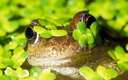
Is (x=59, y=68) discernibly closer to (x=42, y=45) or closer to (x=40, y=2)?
(x=42, y=45)

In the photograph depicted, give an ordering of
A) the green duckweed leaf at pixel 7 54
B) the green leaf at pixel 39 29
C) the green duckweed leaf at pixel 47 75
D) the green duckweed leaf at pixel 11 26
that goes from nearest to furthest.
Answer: the green duckweed leaf at pixel 47 75, the green leaf at pixel 39 29, the green duckweed leaf at pixel 7 54, the green duckweed leaf at pixel 11 26

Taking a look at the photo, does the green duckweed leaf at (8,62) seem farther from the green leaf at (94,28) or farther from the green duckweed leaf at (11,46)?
the green leaf at (94,28)

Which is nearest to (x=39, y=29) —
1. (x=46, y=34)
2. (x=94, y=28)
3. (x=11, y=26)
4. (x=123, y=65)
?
(x=46, y=34)

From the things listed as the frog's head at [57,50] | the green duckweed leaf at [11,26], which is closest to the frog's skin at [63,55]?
the frog's head at [57,50]

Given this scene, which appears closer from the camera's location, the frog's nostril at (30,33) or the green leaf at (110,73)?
the green leaf at (110,73)

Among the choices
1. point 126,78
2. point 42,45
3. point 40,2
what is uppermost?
point 40,2

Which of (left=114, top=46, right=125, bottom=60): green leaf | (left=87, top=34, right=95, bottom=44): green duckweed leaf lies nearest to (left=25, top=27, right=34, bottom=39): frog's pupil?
(left=87, top=34, right=95, bottom=44): green duckweed leaf

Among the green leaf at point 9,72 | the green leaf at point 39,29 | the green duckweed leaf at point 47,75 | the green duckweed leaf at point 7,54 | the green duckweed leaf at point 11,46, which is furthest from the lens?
the green duckweed leaf at point 11,46

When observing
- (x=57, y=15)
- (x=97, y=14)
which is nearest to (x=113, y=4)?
(x=97, y=14)

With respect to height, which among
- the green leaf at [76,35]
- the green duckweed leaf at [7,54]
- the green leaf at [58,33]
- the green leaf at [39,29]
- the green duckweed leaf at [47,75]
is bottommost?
the green duckweed leaf at [47,75]
